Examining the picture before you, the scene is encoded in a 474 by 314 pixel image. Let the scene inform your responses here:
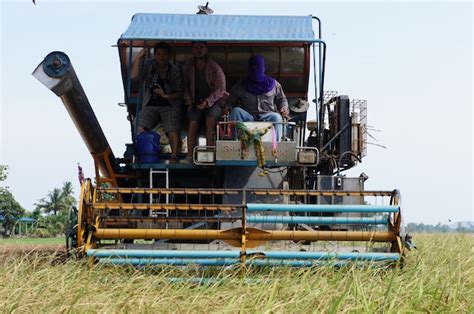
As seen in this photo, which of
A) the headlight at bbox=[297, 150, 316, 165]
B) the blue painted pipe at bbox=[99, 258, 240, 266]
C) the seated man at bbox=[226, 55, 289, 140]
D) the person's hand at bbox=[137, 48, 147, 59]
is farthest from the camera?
the person's hand at bbox=[137, 48, 147, 59]

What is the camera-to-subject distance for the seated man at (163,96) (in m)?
8.64

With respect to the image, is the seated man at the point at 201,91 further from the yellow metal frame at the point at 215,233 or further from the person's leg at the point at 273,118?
the yellow metal frame at the point at 215,233

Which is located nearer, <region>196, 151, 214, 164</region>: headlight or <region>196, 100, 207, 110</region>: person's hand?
<region>196, 151, 214, 164</region>: headlight

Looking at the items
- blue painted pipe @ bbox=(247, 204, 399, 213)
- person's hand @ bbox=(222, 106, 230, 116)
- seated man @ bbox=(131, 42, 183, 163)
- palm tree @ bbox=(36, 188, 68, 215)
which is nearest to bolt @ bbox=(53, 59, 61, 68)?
seated man @ bbox=(131, 42, 183, 163)

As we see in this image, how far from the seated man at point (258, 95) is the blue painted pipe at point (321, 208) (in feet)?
6.71

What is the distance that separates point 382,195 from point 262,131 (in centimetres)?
146

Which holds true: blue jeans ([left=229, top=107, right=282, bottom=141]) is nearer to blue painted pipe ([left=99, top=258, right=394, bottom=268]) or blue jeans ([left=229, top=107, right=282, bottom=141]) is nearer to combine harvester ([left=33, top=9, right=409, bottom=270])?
combine harvester ([left=33, top=9, right=409, bottom=270])

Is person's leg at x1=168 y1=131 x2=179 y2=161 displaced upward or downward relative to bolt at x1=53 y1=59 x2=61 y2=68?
downward

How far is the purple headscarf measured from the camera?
8.61 m

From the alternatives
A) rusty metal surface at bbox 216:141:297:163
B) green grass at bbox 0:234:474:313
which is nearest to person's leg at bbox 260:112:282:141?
rusty metal surface at bbox 216:141:297:163

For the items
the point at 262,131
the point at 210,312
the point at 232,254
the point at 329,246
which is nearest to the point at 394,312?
the point at 210,312

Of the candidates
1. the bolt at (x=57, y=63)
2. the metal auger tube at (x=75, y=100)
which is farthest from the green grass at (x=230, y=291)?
the bolt at (x=57, y=63)

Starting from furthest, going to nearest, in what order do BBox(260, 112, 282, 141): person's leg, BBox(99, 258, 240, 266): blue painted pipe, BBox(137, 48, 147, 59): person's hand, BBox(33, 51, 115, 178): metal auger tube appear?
BBox(137, 48, 147, 59): person's hand
BBox(260, 112, 282, 141): person's leg
BBox(33, 51, 115, 178): metal auger tube
BBox(99, 258, 240, 266): blue painted pipe

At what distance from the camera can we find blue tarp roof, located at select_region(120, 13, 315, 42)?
27.3 ft
